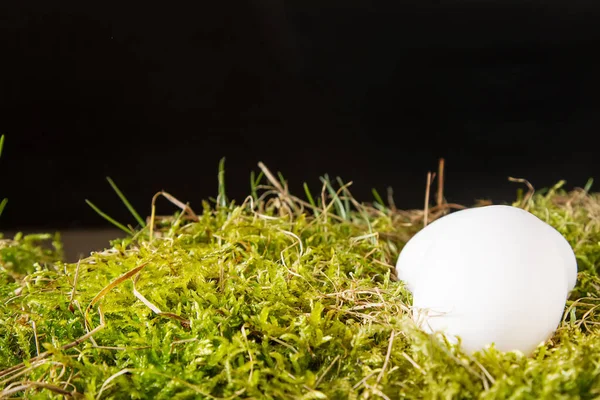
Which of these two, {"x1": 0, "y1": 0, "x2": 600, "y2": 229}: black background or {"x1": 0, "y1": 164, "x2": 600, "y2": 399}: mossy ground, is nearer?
{"x1": 0, "y1": 164, "x2": 600, "y2": 399}: mossy ground

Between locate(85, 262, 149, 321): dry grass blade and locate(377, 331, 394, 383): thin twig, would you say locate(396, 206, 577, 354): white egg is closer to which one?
locate(377, 331, 394, 383): thin twig

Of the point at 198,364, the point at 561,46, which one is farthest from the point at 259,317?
the point at 561,46

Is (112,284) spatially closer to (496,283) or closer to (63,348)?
(63,348)

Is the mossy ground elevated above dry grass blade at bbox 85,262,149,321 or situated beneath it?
situated beneath

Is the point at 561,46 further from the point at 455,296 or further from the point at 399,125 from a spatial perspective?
the point at 455,296

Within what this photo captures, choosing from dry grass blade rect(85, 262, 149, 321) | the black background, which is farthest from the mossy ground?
the black background
